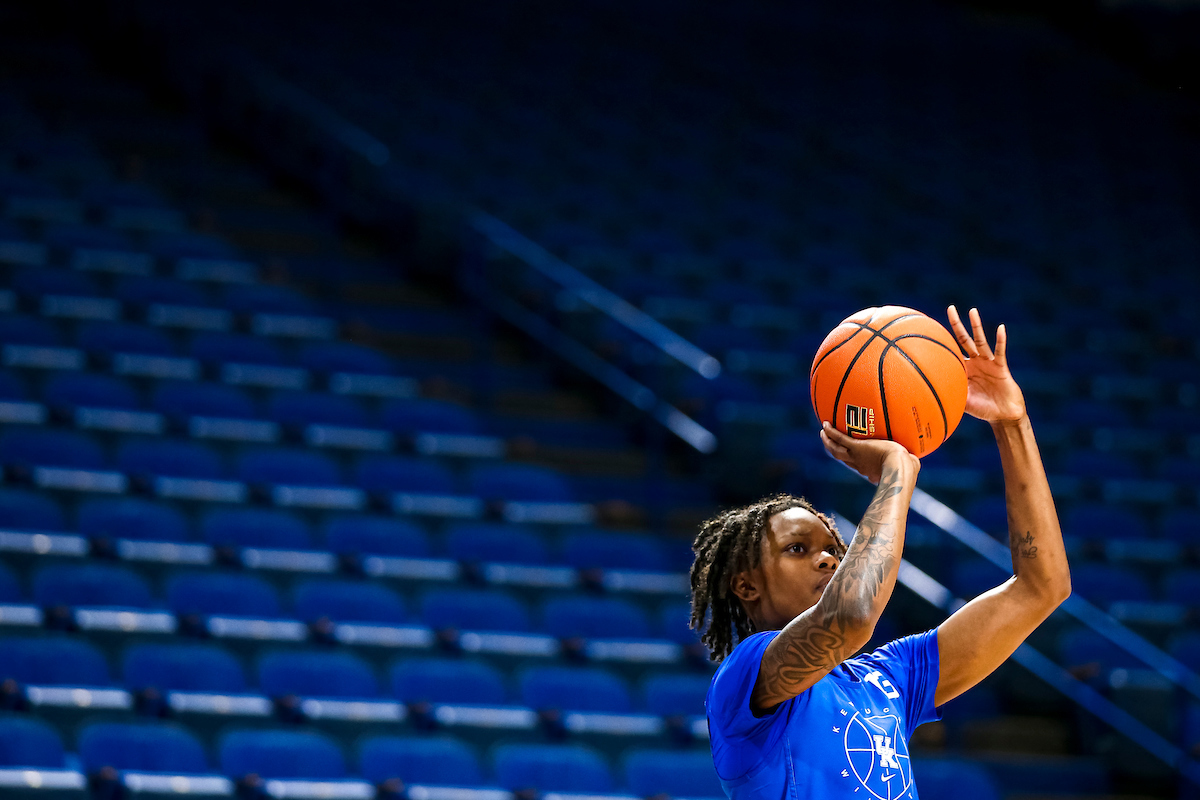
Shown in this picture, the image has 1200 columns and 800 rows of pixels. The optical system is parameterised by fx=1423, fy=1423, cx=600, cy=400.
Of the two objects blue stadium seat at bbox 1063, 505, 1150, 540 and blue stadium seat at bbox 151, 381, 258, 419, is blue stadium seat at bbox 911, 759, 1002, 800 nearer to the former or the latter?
blue stadium seat at bbox 1063, 505, 1150, 540

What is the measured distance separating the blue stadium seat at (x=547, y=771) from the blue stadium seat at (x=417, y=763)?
11cm

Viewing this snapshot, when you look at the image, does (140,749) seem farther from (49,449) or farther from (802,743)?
(802,743)

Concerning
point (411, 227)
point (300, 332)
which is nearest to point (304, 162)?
point (411, 227)

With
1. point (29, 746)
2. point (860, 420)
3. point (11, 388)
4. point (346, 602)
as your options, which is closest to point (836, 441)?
point (860, 420)

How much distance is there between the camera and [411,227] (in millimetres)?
8883

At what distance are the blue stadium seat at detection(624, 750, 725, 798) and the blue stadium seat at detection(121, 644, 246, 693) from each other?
148cm

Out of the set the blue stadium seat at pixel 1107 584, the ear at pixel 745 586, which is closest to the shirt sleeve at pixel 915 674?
the ear at pixel 745 586

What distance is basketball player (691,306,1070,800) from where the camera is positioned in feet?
6.31

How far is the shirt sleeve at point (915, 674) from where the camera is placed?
2.25 m

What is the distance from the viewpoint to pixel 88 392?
6.61 meters

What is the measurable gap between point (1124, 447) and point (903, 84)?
591 centimetres

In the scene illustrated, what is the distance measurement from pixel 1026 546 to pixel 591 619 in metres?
3.91

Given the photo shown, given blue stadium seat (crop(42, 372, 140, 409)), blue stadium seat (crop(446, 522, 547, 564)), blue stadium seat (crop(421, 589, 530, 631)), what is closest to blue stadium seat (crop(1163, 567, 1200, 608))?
blue stadium seat (crop(446, 522, 547, 564))

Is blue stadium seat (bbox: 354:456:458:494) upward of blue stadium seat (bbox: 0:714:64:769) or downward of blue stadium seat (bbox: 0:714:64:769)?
upward
